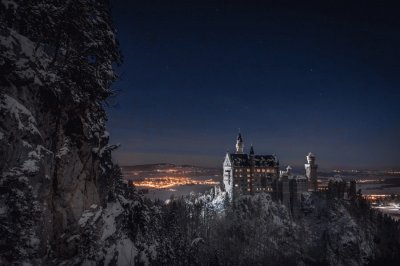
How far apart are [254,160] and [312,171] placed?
85.5ft

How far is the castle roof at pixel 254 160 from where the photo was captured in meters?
120

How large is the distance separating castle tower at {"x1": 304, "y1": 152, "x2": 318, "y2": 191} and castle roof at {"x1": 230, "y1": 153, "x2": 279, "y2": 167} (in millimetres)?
14611

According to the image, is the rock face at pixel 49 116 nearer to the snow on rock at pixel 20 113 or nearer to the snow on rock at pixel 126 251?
the snow on rock at pixel 20 113

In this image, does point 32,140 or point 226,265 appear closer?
point 32,140

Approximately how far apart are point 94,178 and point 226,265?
8800cm

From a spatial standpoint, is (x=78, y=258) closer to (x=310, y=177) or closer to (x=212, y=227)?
(x=212, y=227)

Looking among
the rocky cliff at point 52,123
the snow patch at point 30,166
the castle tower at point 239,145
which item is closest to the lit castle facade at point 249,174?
the castle tower at point 239,145

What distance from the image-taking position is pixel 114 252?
21.8 metres

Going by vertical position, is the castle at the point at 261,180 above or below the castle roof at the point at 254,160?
below

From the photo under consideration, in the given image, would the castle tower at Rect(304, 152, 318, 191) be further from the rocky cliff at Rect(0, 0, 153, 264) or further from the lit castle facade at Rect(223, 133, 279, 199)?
the rocky cliff at Rect(0, 0, 153, 264)

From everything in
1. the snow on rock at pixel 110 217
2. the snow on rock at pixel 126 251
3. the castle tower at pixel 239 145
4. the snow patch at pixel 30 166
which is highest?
the castle tower at pixel 239 145

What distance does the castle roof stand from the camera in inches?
4732

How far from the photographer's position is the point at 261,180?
11756cm

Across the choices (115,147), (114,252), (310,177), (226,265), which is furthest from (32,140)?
(310,177)
